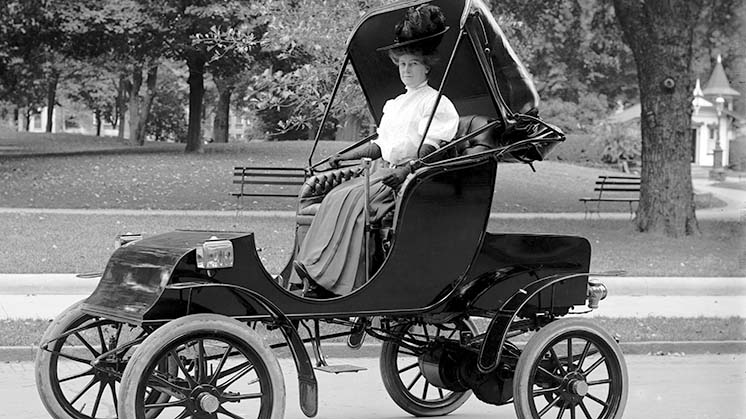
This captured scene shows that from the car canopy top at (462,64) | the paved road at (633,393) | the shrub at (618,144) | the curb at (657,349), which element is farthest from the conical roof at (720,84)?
the car canopy top at (462,64)

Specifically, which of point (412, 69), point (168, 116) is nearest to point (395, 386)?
point (412, 69)

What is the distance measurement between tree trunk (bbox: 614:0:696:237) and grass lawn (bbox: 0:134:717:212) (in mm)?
5632

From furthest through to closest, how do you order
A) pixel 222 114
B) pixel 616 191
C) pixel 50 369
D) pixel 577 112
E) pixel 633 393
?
pixel 577 112 → pixel 222 114 → pixel 616 191 → pixel 633 393 → pixel 50 369

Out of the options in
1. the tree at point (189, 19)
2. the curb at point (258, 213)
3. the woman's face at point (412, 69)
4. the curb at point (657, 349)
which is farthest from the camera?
the tree at point (189, 19)

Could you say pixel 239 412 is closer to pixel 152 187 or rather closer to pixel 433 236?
pixel 433 236

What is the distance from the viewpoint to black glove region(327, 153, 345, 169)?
22.6 ft

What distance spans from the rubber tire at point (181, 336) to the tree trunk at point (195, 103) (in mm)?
30548

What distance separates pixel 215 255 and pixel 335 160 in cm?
176

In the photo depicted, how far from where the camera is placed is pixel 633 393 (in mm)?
8109

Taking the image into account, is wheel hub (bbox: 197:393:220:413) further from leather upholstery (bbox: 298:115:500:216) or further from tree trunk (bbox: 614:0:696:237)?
tree trunk (bbox: 614:0:696:237)

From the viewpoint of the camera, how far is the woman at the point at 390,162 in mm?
6047

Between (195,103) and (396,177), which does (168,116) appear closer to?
(195,103)

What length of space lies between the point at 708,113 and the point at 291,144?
31.9 metres

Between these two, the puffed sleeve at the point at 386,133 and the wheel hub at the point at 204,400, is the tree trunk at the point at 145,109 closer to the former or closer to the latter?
the puffed sleeve at the point at 386,133
